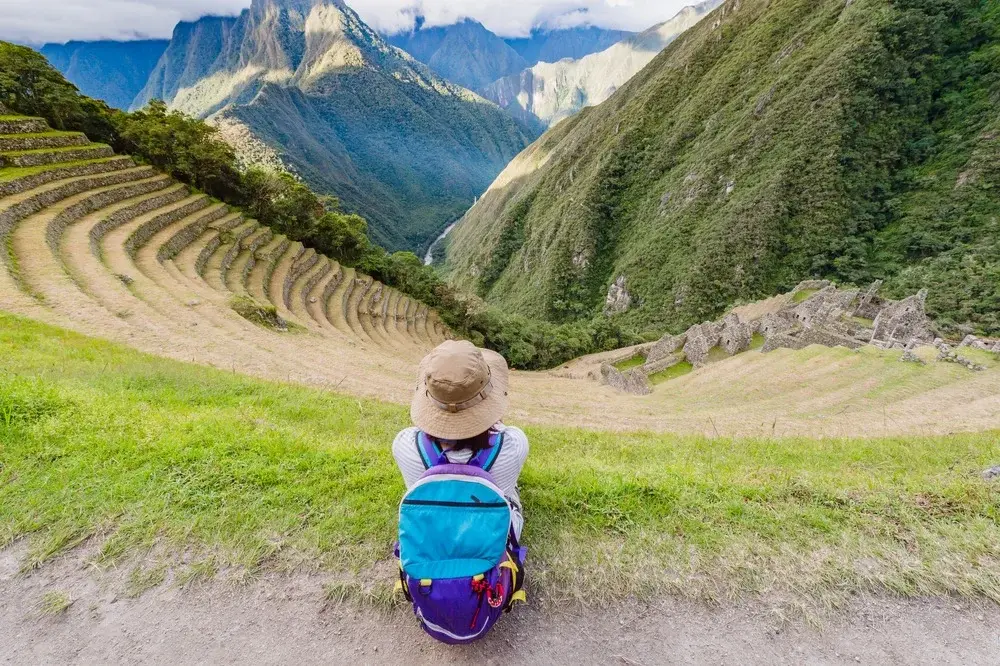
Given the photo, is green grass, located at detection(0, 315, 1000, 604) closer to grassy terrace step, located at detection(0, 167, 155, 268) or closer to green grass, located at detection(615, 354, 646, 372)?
grassy terrace step, located at detection(0, 167, 155, 268)

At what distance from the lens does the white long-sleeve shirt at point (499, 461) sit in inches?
107

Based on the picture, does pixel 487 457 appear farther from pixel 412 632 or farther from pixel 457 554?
pixel 412 632

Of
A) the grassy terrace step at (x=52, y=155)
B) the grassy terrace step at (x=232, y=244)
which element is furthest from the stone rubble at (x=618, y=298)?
the grassy terrace step at (x=52, y=155)

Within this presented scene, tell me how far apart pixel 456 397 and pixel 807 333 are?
2903 cm

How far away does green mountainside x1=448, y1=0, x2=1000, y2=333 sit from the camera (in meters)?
55.8

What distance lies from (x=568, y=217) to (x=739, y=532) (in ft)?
278

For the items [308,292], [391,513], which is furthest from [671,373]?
[391,513]

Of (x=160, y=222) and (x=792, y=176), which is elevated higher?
(x=160, y=222)

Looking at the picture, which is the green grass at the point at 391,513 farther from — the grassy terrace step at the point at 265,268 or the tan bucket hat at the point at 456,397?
the grassy terrace step at the point at 265,268

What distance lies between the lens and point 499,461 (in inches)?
107

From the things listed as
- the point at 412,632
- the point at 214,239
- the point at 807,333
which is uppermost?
the point at 214,239

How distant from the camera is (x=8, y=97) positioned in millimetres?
21875

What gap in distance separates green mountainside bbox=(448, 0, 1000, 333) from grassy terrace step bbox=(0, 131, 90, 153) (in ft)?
192

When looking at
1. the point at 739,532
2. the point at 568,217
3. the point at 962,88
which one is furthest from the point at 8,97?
the point at 962,88
